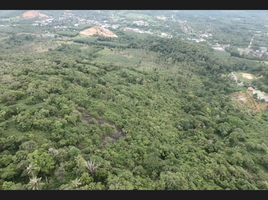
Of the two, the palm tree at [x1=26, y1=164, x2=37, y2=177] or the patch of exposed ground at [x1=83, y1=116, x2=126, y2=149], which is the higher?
the palm tree at [x1=26, y1=164, x2=37, y2=177]

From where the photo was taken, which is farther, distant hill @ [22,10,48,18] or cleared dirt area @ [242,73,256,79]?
distant hill @ [22,10,48,18]

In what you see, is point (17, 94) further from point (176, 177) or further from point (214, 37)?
point (214, 37)

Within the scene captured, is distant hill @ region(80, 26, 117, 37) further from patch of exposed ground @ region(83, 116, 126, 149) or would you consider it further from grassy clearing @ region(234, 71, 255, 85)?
patch of exposed ground @ region(83, 116, 126, 149)

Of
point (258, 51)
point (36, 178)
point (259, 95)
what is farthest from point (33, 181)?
point (258, 51)

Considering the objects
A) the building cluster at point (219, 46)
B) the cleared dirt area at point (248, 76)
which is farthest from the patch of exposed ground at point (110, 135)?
the building cluster at point (219, 46)

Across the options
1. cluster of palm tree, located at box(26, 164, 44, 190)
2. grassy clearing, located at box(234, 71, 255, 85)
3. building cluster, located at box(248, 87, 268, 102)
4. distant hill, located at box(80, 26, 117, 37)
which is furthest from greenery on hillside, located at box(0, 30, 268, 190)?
distant hill, located at box(80, 26, 117, 37)

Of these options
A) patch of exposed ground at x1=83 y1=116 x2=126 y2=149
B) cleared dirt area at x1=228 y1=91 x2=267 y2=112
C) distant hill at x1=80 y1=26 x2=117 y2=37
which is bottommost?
cleared dirt area at x1=228 y1=91 x2=267 y2=112

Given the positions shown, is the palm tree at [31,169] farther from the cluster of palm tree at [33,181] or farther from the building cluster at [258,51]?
the building cluster at [258,51]
